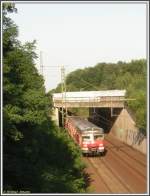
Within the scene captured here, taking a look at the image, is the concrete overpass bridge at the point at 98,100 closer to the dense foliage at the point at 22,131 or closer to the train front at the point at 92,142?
the train front at the point at 92,142

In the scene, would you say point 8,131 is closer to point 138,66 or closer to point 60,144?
point 60,144

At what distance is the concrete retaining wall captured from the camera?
38.0m

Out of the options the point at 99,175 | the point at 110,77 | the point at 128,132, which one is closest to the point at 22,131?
the point at 99,175

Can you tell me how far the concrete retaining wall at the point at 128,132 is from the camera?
125 feet

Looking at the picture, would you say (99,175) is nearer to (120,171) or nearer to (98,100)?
(120,171)

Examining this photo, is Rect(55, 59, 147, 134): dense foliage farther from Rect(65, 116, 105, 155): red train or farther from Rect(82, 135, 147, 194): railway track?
Rect(82, 135, 147, 194): railway track

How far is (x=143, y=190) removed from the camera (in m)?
24.2

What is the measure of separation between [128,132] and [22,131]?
2174 centimetres

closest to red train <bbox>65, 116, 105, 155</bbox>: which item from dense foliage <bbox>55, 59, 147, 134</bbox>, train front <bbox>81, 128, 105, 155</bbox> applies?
train front <bbox>81, 128, 105, 155</bbox>

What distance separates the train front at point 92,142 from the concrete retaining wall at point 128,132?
3.59 meters

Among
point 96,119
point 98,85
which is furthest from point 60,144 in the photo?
point 98,85

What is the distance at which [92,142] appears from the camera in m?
36.3

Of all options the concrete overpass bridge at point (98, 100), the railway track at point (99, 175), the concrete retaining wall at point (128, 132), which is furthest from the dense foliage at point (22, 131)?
the concrete overpass bridge at point (98, 100)

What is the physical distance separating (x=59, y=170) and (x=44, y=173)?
7.70 feet
